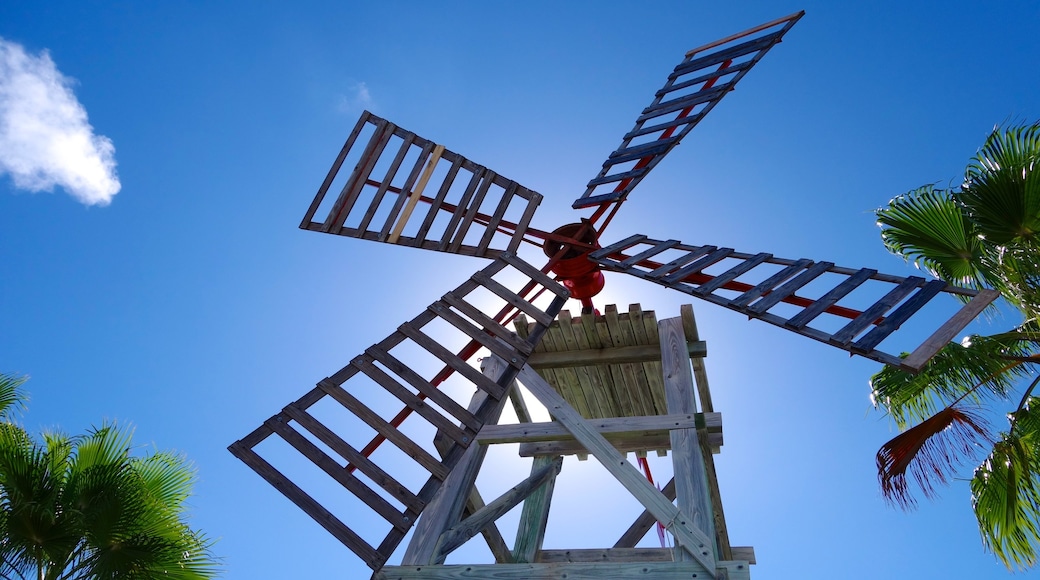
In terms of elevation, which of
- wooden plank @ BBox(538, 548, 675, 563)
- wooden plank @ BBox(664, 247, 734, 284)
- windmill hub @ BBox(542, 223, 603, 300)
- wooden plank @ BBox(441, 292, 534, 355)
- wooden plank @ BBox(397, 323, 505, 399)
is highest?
windmill hub @ BBox(542, 223, 603, 300)

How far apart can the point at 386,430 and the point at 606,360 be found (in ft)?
6.88

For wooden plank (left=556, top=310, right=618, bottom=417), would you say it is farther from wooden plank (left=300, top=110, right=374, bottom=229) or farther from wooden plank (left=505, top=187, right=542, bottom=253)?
wooden plank (left=300, top=110, right=374, bottom=229)

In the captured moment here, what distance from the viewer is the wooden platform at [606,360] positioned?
20.0 ft

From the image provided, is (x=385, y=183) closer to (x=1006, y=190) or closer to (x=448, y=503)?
(x=448, y=503)

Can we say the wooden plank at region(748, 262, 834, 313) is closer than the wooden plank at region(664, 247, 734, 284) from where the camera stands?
Yes

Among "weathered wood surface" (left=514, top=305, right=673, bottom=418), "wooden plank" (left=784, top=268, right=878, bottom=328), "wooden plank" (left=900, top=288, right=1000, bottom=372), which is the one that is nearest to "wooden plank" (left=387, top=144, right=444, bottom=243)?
"weathered wood surface" (left=514, top=305, right=673, bottom=418)

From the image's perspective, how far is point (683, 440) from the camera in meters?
5.07

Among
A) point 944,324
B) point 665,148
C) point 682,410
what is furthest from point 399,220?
point 944,324

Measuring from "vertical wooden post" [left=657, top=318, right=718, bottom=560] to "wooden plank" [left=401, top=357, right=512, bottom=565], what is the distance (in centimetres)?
115

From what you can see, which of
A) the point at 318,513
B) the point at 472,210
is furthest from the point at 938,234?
the point at 318,513

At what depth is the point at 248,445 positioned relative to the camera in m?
4.70

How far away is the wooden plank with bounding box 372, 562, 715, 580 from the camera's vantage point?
423cm

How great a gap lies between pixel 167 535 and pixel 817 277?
15.9ft

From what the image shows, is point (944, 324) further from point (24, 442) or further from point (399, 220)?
point (24, 442)
